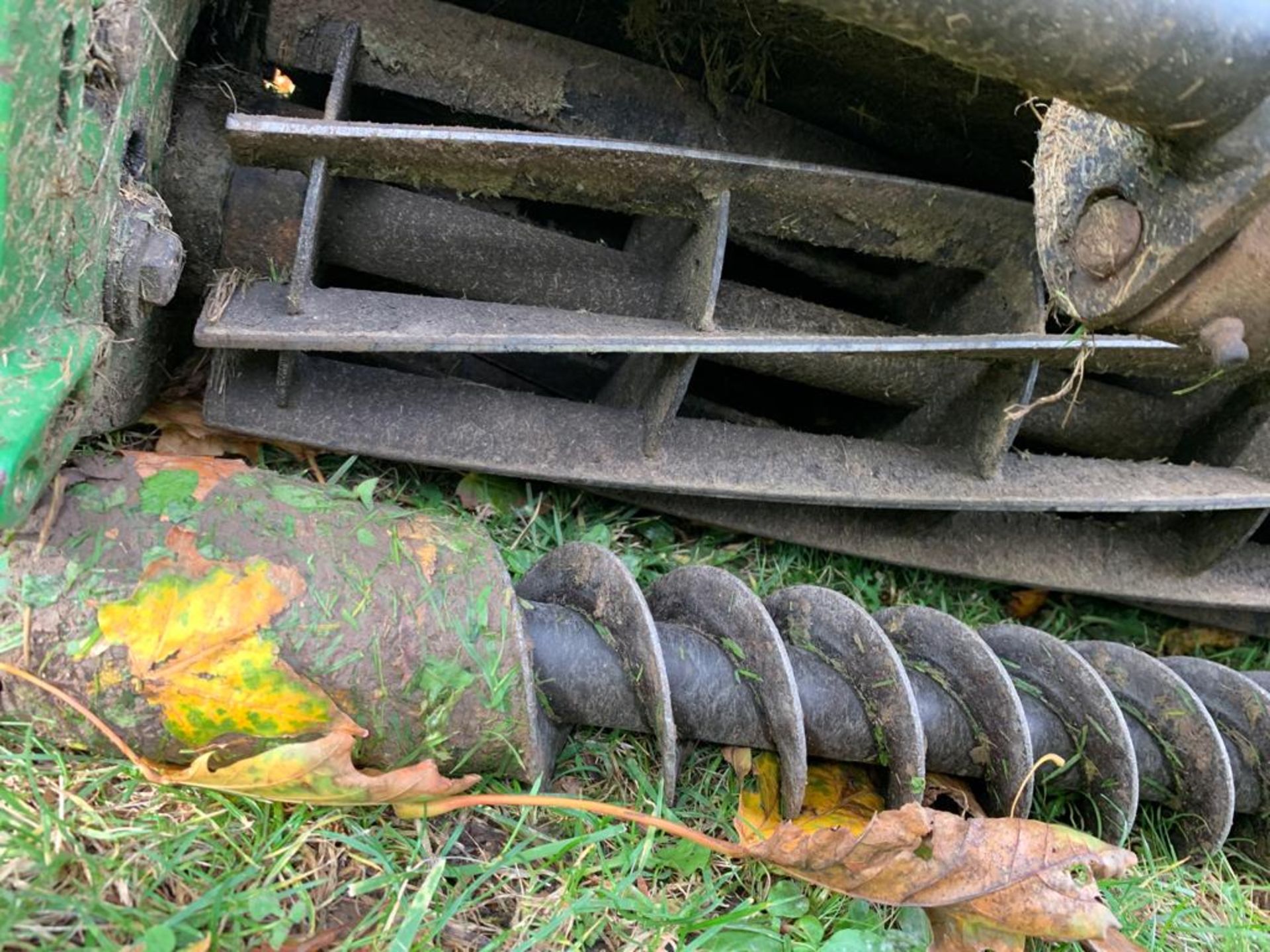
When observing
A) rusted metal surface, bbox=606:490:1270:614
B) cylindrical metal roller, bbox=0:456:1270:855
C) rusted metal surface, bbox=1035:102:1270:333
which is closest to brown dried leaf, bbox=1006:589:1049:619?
rusted metal surface, bbox=606:490:1270:614

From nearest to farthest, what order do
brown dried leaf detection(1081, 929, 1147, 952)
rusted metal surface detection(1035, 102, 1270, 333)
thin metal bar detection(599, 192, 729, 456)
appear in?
rusted metal surface detection(1035, 102, 1270, 333) < brown dried leaf detection(1081, 929, 1147, 952) < thin metal bar detection(599, 192, 729, 456)

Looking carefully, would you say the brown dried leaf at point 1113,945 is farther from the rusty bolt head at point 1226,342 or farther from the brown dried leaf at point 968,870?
the rusty bolt head at point 1226,342

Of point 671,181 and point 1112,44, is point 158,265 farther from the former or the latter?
point 1112,44

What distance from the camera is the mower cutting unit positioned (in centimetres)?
156

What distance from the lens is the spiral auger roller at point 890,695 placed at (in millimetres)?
1743

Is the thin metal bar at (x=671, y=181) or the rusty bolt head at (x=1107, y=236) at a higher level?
the rusty bolt head at (x=1107, y=236)

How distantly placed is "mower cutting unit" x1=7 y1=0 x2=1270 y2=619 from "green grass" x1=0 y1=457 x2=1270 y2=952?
458mm

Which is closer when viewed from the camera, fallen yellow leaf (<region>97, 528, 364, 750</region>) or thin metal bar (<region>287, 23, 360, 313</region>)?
fallen yellow leaf (<region>97, 528, 364, 750</region>)

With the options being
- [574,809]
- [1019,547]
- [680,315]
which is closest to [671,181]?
[680,315]

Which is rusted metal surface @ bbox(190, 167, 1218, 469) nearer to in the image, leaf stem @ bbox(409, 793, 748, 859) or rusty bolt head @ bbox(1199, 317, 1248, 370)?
rusty bolt head @ bbox(1199, 317, 1248, 370)

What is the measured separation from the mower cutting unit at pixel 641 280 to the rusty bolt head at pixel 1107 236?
0.01 m

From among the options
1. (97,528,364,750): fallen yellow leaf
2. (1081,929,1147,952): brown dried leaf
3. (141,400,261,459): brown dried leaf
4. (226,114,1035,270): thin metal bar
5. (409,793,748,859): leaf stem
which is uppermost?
(226,114,1035,270): thin metal bar

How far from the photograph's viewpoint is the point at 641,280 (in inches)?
87.2

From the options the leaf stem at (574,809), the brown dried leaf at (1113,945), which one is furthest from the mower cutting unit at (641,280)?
the brown dried leaf at (1113,945)
